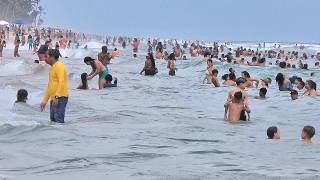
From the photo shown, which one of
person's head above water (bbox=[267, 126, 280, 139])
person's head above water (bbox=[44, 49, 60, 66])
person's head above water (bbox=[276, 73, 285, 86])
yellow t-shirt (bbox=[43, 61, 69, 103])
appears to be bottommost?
person's head above water (bbox=[267, 126, 280, 139])

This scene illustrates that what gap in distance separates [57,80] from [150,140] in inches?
67.4

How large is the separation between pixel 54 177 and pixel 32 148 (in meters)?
1.84

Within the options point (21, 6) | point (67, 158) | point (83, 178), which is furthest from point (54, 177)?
point (21, 6)

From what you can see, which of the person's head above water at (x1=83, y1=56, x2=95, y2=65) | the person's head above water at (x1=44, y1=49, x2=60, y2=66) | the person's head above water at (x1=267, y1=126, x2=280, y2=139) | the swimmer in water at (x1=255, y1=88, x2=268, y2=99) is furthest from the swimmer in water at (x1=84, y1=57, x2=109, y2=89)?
the person's head above water at (x1=267, y1=126, x2=280, y2=139)

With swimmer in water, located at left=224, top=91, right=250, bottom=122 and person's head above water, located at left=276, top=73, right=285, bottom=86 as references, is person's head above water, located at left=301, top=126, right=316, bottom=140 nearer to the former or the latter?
swimmer in water, located at left=224, top=91, right=250, bottom=122

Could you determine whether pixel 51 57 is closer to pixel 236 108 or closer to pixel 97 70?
pixel 236 108

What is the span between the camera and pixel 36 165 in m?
6.96

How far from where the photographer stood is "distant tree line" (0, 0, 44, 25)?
10106 cm

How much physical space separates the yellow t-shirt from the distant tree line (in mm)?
93483

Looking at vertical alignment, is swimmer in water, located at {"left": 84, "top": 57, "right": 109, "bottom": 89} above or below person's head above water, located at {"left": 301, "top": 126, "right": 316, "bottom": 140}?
above

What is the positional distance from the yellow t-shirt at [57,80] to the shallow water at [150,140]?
22.1 inches

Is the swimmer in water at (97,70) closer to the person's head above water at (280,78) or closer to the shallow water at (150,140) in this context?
the shallow water at (150,140)

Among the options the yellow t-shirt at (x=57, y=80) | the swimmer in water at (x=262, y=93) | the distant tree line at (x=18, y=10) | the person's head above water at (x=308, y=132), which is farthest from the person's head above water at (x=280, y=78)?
the distant tree line at (x=18, y=10)

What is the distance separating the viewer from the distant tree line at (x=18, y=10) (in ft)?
332
